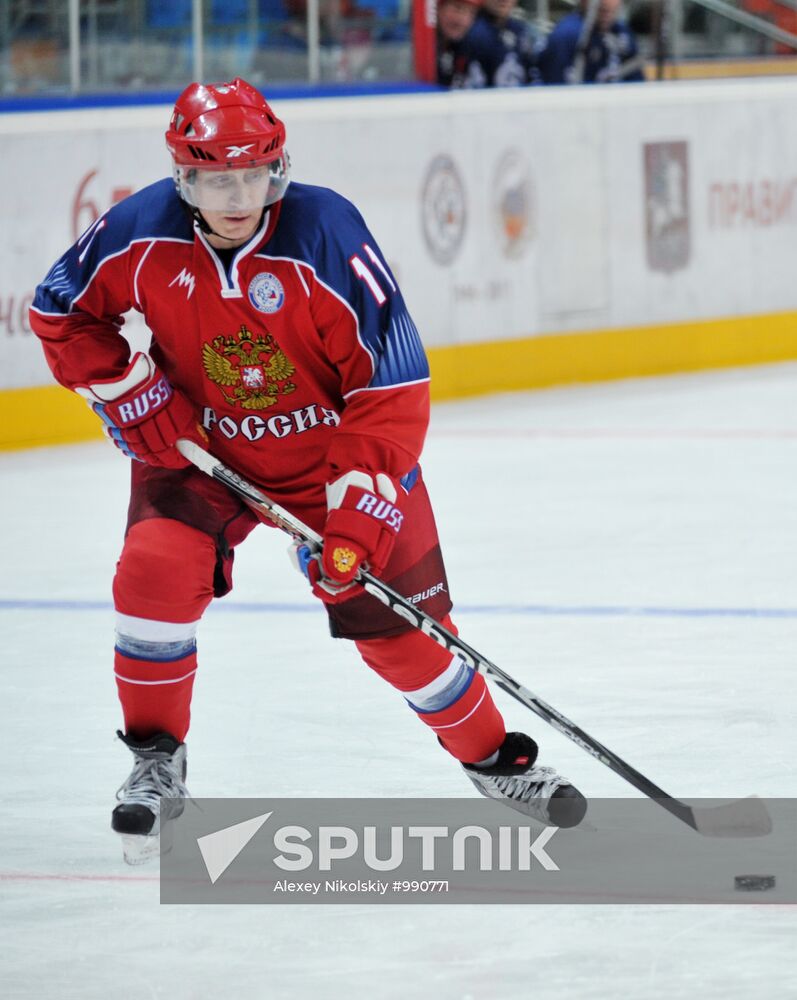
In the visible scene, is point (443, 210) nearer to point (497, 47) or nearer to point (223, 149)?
point (497, 47)

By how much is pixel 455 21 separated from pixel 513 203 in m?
0.75

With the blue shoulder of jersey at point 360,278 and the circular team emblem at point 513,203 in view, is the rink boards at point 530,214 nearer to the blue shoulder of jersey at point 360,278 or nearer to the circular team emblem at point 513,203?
the circular team emblem at point 513,203

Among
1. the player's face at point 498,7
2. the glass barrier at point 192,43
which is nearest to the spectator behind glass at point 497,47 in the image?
the player's face at point 498,7

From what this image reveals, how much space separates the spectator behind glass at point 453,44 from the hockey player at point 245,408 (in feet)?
17.8

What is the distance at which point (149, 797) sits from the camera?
2795 mm

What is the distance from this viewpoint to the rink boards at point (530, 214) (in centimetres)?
690

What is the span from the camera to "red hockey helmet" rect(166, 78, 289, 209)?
272 centimetres

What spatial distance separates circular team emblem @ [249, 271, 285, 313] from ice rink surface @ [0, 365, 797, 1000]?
77 cm

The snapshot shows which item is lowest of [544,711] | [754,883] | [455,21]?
[754,883]

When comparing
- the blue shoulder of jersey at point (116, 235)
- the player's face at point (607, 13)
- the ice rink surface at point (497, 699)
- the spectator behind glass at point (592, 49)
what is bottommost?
the ice rink surface at point (497, 699)

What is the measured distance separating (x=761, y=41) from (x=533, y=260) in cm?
205

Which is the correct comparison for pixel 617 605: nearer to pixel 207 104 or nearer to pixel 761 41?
pixel 207 104

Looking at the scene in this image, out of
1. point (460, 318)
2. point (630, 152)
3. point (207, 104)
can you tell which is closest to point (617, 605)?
point (207, 104)

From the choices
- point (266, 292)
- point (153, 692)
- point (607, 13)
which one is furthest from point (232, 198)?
point (607, 13)
